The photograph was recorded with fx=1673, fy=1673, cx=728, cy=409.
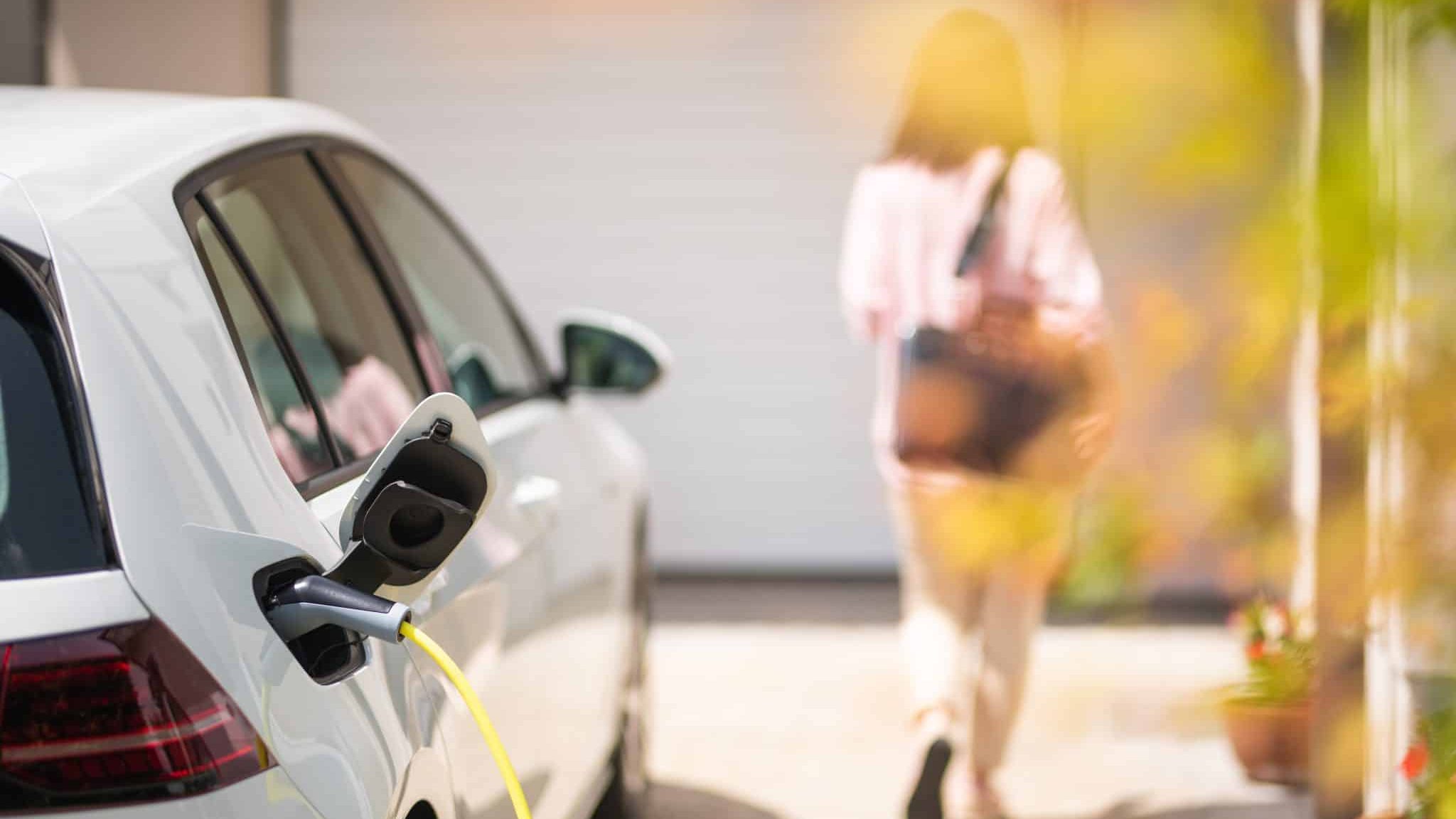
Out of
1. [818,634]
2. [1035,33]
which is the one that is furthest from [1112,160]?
[1035,33]

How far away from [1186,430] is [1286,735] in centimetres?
383

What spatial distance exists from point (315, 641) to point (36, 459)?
0.34m

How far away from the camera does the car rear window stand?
1.49 m

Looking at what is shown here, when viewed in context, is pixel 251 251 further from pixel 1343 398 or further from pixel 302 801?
pixel 1343 398

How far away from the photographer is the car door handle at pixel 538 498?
2.68 meters

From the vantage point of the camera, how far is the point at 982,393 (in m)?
3.99

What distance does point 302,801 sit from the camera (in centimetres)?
159

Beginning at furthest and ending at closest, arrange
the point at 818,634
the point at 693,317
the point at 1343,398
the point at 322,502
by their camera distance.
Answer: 1. the point at 693,317
2. the point at 818,634
3. the point at 322,502
4. the point at 1343,398

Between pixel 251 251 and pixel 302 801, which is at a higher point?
pixel 251 251

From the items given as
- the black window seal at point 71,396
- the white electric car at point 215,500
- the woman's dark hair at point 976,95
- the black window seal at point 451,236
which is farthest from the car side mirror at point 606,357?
the black window seal at point 71,396

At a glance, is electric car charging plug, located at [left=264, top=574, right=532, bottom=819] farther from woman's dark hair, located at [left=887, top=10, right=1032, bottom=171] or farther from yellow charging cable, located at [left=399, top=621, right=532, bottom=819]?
woman's dark hair, located at [left=887, top=10, right=1032, bottom=171]

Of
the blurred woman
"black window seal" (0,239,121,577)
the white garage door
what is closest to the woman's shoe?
the blurred woman

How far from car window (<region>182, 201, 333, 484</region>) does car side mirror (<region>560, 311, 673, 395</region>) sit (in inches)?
52.5

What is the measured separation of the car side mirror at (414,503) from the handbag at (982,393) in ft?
7.50
